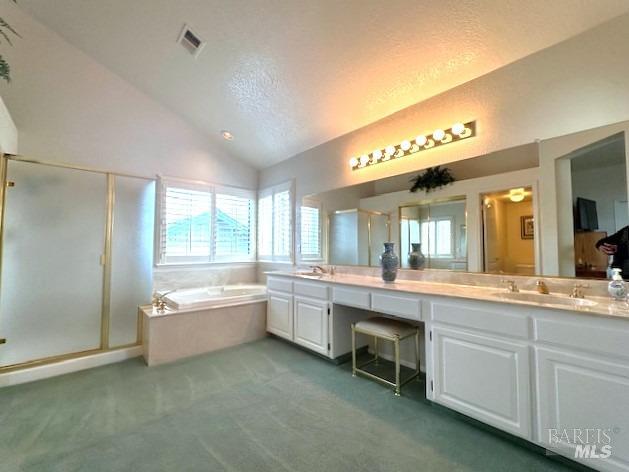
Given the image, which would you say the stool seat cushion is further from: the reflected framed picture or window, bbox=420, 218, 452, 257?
the reflected framed picture

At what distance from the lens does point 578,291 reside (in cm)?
→ 172

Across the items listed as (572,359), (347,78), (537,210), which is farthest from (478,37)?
(572,359)

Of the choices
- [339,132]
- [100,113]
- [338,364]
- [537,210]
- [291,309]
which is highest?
[100,113]

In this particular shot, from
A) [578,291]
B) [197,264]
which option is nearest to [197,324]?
[197,264]

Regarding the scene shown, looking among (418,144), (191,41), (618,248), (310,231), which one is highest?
(191,41)

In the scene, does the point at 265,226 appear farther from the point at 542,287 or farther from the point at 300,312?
the point at 542,287

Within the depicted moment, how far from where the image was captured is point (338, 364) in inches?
107

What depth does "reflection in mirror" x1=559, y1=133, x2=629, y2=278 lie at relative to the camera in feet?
5.41

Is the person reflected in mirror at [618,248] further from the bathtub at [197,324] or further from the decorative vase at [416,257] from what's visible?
the bathtub at [197,324]

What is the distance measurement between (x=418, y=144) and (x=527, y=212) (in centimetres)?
103

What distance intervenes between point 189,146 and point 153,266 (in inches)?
66.5

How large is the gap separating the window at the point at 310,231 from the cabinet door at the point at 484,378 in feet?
6.21

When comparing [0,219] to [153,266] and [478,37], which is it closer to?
[153,266]

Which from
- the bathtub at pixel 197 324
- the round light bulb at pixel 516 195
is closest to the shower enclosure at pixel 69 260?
the bathtub at pixel 197 324
